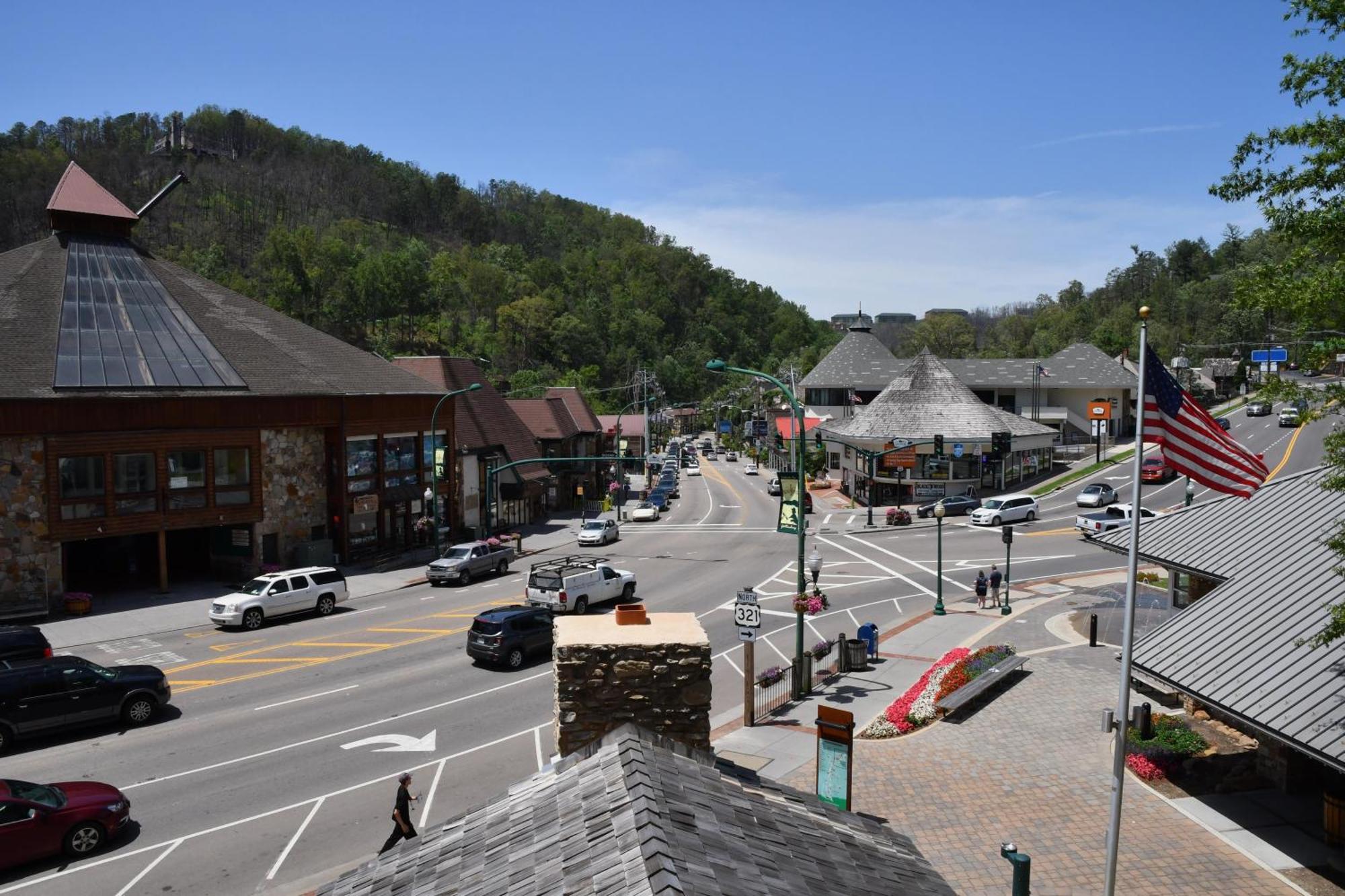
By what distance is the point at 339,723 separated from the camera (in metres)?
21.2

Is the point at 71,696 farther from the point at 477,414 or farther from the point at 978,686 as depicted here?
the point at 477,414

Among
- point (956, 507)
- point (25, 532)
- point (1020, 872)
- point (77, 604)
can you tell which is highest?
→ point (25, 532)

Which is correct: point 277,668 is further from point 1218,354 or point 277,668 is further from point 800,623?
point 1218,354

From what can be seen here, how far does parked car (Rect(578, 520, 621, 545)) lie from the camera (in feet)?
172

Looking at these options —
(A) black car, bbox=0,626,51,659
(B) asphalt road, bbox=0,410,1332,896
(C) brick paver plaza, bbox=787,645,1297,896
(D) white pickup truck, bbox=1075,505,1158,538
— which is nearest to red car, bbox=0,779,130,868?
(B) asphalt road, bbox=0,410,1332,896

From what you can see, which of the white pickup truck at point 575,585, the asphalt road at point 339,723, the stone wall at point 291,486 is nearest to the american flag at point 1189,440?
the asphalt road at point 339,723

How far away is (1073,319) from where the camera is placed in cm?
17175

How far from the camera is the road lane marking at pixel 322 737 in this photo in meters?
17.9

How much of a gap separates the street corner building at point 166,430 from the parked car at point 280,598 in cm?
764

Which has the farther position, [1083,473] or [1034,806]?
[1083,473]

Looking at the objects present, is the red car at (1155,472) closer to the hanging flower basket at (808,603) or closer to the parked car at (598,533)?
the parked car at (598,533)

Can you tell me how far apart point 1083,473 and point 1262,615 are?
59.6 meters

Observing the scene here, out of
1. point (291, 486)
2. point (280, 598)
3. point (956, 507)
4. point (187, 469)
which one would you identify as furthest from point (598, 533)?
point (956, 507)

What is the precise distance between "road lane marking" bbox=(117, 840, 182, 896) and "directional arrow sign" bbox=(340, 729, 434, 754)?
4.75m
